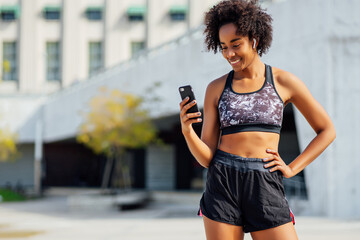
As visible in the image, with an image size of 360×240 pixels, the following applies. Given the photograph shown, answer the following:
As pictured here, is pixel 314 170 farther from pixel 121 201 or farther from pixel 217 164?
pixel 217 164

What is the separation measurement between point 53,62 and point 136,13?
6754mm

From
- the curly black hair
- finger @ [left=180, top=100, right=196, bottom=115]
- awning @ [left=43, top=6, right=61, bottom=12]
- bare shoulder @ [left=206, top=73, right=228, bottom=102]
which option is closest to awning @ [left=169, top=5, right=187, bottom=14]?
awning @ [left=43, top=6, right=61, bottom=12]

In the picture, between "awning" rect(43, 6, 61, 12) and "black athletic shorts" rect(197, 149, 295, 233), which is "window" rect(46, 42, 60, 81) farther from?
"black athletic shorts" rect(197, 149, 295, 233)

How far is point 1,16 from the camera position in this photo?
115 ft

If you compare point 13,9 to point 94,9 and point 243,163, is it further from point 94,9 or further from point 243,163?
point 243,163

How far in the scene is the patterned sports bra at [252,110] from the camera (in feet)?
9.17

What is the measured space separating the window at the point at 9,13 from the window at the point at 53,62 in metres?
3.02

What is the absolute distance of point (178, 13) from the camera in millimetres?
33250

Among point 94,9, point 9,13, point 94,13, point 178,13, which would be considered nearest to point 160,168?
point 178,13

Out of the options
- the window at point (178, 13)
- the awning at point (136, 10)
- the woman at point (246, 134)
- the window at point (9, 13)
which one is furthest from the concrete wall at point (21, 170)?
the woman at point (246, 134)

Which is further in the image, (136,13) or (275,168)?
(136,13)

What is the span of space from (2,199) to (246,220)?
24.5 meters

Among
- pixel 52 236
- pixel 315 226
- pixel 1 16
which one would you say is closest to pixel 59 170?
pixel 1 16

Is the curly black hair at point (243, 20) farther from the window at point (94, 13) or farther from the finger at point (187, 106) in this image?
the window at point (94, 13)
